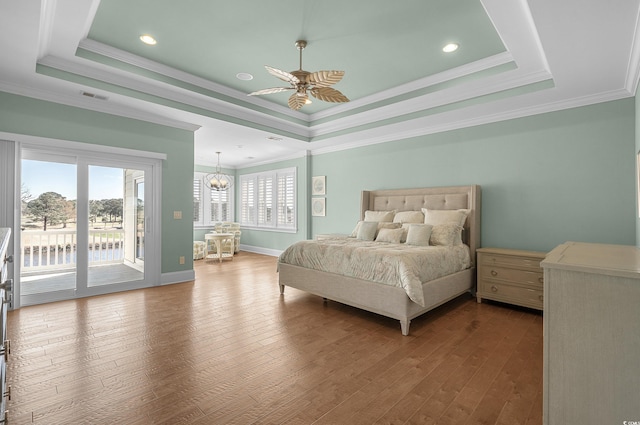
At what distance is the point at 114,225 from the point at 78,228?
0.45 metres

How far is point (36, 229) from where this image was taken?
13.0 feet

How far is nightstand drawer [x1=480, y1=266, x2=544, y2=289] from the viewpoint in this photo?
11.6 ft

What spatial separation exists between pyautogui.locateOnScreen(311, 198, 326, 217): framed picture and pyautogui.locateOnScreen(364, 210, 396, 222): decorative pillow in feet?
5.39

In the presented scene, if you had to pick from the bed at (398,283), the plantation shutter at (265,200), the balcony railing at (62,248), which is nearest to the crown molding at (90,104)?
the balcony railing at (62,248)

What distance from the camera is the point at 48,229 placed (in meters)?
4.05

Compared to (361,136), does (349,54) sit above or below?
above

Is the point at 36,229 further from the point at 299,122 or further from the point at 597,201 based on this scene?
the point at 597,201

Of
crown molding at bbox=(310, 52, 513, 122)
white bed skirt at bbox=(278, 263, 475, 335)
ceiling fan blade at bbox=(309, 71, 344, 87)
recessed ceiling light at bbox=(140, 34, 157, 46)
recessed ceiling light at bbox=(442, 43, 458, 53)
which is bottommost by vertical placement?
white bed skirt at bbox=(278, 263, 475, 335)

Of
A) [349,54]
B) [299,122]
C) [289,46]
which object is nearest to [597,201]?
[349,54]

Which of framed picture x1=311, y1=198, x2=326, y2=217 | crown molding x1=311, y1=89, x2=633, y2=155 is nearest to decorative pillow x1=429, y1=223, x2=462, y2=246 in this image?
crown molding x1=311, y1=89, x2=633, y2=155

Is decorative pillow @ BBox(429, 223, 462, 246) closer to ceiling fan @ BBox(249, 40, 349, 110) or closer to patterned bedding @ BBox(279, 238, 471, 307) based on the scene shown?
patterned bedding @ BBox(279, 238, 471, 307)

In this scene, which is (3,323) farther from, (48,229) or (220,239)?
(220,239)

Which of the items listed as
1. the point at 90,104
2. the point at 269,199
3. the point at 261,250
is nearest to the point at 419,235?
the point at 90,104

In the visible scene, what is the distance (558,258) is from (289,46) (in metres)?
3.23
